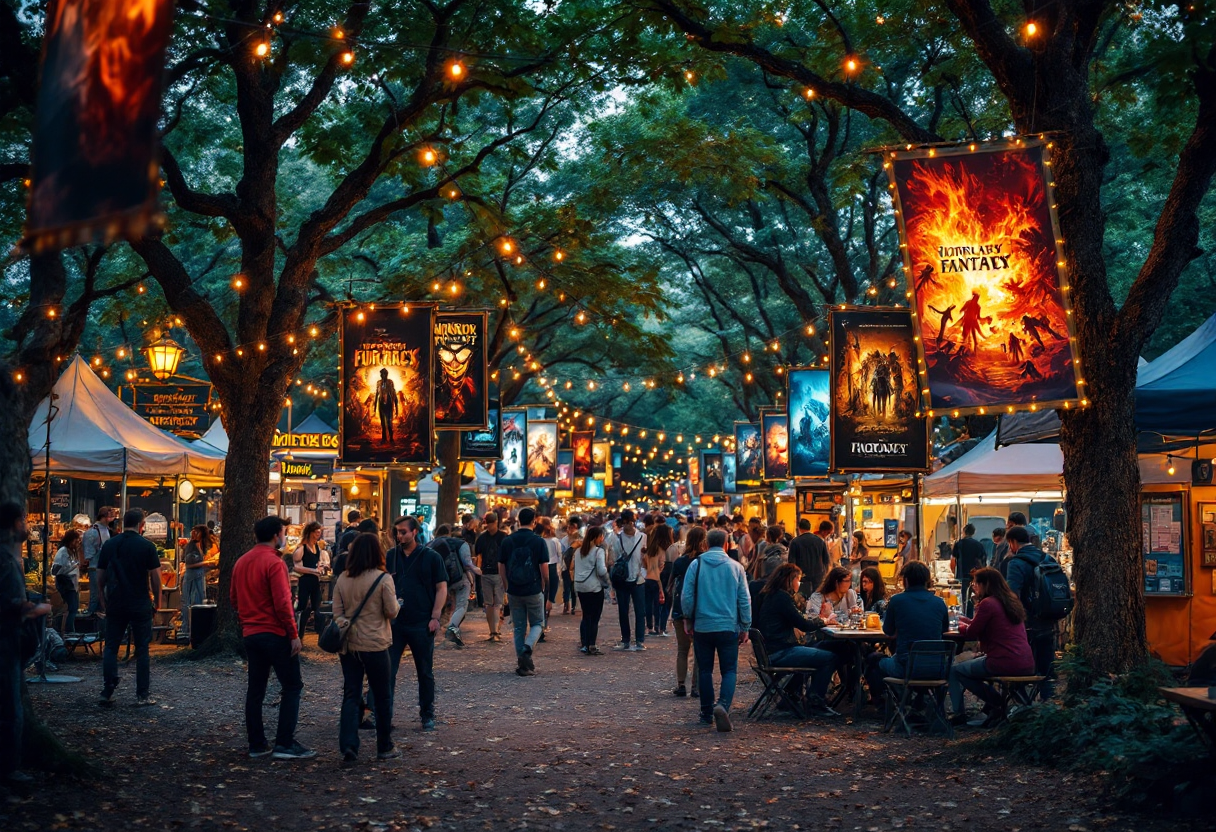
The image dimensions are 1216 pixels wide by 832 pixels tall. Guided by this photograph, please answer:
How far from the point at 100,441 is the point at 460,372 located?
5528mm

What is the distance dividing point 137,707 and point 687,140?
45.8 feet

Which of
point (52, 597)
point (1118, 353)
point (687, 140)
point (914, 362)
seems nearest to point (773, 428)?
point (687, 140)

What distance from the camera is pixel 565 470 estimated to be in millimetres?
48969

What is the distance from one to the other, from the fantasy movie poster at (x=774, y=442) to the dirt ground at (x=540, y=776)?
16.8 m

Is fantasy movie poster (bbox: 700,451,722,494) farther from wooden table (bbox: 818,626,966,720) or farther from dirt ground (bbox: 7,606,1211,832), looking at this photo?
wooden table (bbox: 818,626,966,720)

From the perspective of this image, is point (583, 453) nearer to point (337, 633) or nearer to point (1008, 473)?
point (1008, 473)

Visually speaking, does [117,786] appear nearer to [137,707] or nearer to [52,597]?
[137,707]

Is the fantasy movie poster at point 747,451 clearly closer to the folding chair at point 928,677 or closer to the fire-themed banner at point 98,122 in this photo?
the folding chair at point 928,677

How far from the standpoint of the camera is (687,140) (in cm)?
2272

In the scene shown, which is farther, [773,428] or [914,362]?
[773,428]

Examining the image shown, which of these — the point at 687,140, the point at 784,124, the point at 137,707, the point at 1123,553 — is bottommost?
the point at 137,707

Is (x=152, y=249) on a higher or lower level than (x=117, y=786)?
higher

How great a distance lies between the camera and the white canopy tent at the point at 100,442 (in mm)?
18969

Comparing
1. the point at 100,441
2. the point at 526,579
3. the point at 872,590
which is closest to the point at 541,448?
the point at 100,441
